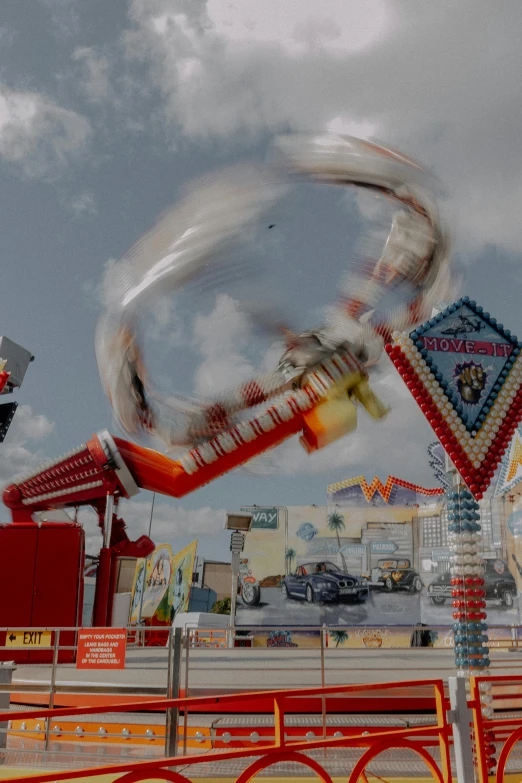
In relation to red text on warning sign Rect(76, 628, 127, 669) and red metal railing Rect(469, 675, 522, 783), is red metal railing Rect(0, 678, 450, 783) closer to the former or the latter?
red metal railing Rect(469, 675, 522, 783)

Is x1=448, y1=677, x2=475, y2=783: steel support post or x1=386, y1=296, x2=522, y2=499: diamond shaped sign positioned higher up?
x1=386, y1=296, x2=522, y2=499: diamond shaped sign

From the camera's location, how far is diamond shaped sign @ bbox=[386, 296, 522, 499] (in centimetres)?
853

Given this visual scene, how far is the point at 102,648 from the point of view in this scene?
32.7 feet

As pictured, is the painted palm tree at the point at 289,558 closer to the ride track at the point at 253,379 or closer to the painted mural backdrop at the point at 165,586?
the painted mural backdrop at the point at 165,586

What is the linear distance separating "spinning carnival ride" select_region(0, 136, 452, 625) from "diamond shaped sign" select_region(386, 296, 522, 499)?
12.9 feet

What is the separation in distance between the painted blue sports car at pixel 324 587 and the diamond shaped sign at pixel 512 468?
31.3 ft

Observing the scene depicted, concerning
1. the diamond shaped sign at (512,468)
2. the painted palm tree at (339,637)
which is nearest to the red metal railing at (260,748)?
the diamond shaped sign at (512,468)

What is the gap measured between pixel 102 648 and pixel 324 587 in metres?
31.2

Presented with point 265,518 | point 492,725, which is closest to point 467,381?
point 492,725

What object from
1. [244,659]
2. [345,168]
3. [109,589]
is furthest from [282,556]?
[345,168]

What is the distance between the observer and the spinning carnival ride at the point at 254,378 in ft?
37.9

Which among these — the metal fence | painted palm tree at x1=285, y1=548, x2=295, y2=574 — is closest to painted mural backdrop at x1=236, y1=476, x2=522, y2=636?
painted palm tree at x1=285, y1=548, x2=295, y2=574

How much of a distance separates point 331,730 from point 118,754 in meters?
2.72

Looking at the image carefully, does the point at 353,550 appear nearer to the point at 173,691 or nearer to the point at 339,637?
the point at 339,637
